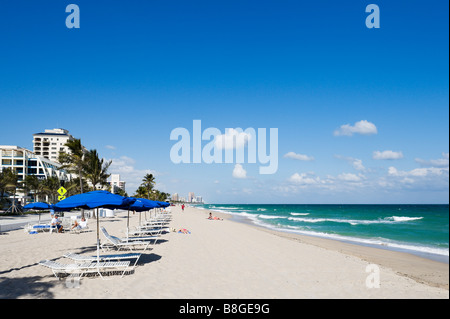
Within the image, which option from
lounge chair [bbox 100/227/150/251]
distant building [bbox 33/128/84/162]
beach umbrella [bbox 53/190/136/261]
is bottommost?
lounge chair [bbox 100/227/150/251]

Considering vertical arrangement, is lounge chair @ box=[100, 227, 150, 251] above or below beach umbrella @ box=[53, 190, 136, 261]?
below

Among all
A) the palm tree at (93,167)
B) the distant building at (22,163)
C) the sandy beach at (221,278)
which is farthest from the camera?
the distant building at (22,163)

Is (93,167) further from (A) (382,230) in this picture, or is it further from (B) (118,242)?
(A) (382,230)

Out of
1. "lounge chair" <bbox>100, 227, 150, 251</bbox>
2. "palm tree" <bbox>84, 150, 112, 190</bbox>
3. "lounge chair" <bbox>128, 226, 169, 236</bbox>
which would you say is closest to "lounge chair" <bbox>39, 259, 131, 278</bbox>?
"lounge chair" <bbox>100, 227, 150, 251</bbox>

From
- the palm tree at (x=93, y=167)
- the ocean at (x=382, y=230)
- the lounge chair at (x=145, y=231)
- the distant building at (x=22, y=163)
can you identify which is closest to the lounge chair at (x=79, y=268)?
the lounge chair at (x=145, y=231)

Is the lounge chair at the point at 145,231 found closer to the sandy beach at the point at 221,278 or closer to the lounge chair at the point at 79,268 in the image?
the sandy beach at the point at 221,278

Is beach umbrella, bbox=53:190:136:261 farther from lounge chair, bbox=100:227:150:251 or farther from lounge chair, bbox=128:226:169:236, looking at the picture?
lounge chair, bbox=128:226:169:236

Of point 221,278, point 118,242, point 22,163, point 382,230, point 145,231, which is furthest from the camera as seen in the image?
point 22,163

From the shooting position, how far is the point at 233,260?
32.8 feet

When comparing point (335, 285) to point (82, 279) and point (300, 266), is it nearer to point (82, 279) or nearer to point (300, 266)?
point (300, 266)

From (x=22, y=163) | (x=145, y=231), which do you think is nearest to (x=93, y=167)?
(x=145, y=231)

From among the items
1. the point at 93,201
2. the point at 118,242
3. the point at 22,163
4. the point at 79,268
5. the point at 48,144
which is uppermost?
the point at 48,144

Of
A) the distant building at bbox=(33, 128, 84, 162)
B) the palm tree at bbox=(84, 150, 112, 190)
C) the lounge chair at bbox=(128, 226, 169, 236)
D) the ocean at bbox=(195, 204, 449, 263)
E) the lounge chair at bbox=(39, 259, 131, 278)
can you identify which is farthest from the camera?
the distant building at bbox=(33, 128, 84, 162)
